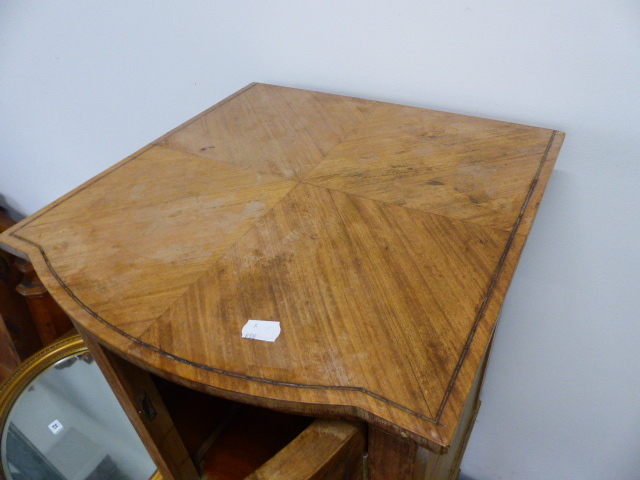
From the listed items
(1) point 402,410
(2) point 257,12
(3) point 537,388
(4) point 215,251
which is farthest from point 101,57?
(3) point 537,388

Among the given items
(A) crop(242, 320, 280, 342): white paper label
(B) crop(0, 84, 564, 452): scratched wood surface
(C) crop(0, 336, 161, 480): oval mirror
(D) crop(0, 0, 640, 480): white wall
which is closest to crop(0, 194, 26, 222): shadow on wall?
(D) crop(0, 0, 640, 480): white wall

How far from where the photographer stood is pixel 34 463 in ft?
3.57

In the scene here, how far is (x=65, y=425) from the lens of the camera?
1.15m

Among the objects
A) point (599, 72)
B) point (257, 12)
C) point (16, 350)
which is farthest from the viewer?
point (16, 350)

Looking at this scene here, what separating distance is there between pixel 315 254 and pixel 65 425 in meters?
0.97

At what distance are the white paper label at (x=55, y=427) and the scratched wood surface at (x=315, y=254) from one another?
728 millimetres

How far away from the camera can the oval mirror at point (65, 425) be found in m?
1.07

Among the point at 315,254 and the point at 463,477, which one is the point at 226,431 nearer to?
the point at 315,254

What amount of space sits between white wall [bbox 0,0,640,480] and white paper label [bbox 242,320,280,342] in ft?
1.85

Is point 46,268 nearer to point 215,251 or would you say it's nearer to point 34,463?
point 215,251

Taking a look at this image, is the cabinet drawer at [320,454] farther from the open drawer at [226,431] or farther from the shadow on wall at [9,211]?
the shadow on wall at [9,211]

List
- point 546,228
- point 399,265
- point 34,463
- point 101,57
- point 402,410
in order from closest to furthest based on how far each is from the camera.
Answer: point 402,410
point 399,265
point 546,228
point 34,463
point 101,57

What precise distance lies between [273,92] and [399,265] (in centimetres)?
54

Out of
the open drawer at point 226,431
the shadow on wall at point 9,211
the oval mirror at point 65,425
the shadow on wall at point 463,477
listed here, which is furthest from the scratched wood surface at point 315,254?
the shadow on wall at point 9,211
